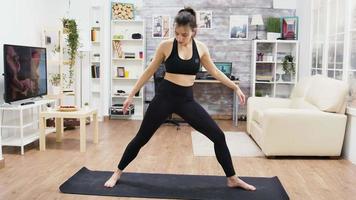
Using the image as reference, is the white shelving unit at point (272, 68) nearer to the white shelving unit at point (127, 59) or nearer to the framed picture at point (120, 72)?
the white shelving unit at point (127, 59)

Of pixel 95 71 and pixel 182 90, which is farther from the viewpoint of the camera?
pixel 95 71

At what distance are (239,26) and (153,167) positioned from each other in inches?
164

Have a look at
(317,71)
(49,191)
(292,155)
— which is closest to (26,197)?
(49,191)

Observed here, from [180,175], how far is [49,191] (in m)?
1.18

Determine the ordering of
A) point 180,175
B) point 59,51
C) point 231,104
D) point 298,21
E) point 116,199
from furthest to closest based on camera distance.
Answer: point 231,104, point 298,21, point 59,51, point 180,175, point 116,199

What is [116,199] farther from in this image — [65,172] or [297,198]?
[297,198]

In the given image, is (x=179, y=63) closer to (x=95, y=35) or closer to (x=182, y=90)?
(x=182, y=90)

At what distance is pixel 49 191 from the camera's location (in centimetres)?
317

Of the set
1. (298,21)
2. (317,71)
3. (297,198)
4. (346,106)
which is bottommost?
(297,198)

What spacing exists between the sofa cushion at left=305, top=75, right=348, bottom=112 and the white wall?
156cm

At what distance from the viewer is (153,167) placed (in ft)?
13.0

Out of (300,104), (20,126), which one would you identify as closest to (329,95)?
(300,104)

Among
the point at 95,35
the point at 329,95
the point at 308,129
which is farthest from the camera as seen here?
the point at 95,35

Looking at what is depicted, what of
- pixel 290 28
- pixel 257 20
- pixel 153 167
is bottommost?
pixel 153 167
